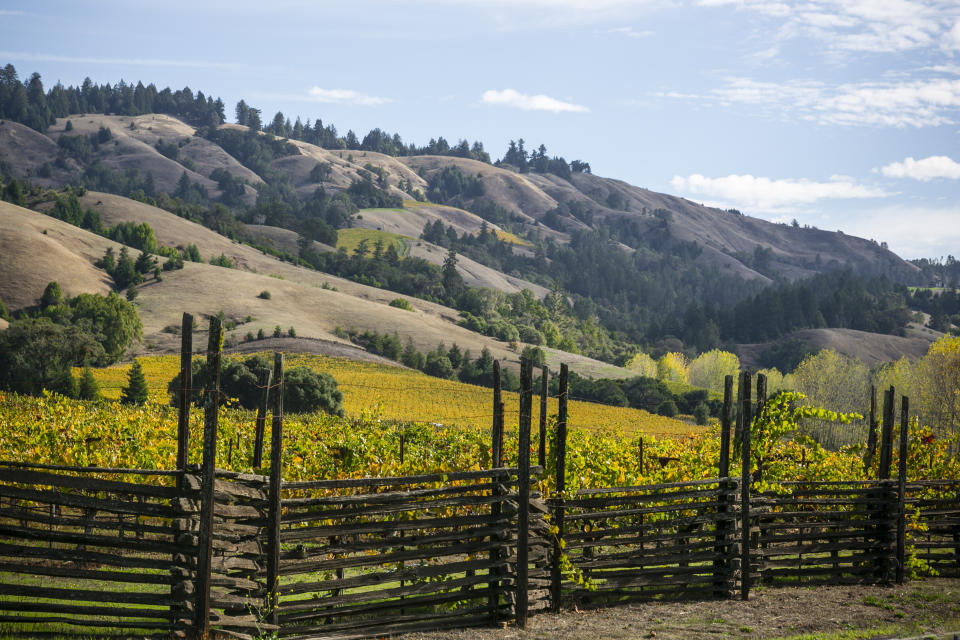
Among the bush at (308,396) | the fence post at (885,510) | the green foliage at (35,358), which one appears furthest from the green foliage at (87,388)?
the fence post at (885,510)

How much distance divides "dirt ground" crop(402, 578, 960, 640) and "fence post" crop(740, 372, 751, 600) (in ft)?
1.12

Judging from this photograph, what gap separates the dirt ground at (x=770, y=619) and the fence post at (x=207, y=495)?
215 cm

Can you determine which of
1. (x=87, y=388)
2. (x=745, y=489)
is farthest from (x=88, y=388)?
(x=745, y=489)

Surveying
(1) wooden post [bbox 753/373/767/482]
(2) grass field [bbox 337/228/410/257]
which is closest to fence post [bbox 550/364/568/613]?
(1) wooden post [bbox 753/373/767/482]

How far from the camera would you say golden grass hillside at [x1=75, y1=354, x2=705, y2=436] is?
56.0 m

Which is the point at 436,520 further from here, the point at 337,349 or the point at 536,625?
the point at 337,349

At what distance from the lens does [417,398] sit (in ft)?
223

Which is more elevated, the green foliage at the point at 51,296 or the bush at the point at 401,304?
the bush at the point at 401,304

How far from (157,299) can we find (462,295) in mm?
56964

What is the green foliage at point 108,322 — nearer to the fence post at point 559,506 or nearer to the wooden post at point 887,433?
the fence post at point 559,506

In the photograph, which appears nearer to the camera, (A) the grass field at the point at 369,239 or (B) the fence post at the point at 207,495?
(B) the fence post at the point at 207,495

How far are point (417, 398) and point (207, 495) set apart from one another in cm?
6082

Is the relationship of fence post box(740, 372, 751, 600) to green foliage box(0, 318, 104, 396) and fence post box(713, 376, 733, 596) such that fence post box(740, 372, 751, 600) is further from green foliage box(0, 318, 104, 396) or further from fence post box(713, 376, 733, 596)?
green foliage box(0, 318, 104, 396)

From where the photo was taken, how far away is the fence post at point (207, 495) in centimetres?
734
